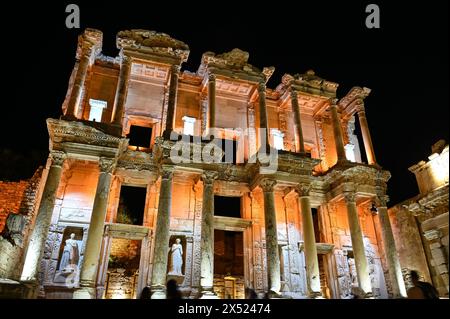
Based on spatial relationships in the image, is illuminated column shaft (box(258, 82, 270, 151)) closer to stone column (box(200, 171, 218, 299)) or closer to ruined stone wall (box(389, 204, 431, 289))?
stone column (box(200, 171, 218, 299))

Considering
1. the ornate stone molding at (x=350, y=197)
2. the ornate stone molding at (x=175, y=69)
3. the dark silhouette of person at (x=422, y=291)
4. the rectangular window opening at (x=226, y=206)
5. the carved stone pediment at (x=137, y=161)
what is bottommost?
the dark silhouette of person at (x=422, y=291)

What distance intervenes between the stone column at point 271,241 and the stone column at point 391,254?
4949mm

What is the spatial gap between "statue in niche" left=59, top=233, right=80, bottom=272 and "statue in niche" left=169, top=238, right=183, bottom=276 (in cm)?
370

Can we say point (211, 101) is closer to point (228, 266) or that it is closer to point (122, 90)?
point (122, 90)

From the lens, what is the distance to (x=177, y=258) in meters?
15.0

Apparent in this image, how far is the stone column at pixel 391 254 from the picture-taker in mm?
15242

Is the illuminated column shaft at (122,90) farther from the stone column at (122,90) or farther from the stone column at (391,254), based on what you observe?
the stone column at (391,254)

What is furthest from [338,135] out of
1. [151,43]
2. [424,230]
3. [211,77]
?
[151,43]

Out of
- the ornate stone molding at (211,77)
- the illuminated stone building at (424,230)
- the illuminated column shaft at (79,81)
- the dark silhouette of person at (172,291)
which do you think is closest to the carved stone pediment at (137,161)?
the illuminated column shaft at (79,81)

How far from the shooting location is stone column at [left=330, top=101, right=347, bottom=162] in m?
18.0

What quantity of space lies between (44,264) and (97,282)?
2.11m

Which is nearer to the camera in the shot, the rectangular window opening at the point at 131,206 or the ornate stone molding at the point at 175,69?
the ornate stone molding at the point at 175,69

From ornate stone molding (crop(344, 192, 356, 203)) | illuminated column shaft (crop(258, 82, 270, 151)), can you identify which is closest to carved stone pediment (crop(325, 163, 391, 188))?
ornate stone molding (crop(344, 192, 356, 203))

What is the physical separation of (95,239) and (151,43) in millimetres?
9566
